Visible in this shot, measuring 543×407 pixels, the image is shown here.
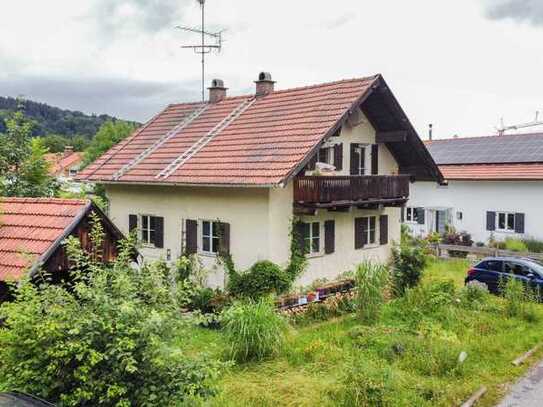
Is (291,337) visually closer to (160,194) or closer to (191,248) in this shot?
(191,248)

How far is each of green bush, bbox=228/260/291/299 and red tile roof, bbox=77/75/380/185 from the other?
2626 mm

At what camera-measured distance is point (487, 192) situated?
30.5 meters

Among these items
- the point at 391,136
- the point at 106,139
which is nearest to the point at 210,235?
the point at 391,136

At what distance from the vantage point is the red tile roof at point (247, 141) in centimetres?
1692

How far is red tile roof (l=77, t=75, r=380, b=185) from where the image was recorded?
1692cm

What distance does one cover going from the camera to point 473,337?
530 inches

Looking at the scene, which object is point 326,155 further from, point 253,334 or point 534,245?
point 534,245

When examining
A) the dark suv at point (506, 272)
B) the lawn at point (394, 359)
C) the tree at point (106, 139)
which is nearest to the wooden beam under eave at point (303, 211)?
the lawn at point (394, 359)

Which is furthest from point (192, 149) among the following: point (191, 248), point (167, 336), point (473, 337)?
point (167, 336)

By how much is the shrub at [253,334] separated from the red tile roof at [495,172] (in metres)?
21.2

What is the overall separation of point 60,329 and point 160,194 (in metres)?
14.6

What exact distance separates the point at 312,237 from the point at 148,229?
6.40 meters

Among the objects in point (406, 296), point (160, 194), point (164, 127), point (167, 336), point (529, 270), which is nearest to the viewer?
point (167, 336)

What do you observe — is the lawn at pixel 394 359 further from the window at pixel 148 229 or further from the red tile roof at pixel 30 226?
the window at pixel 148 229
